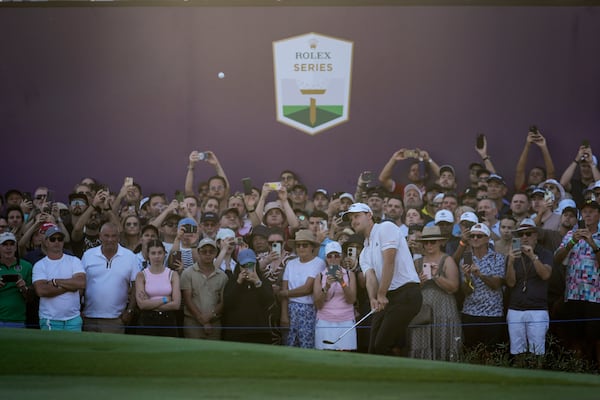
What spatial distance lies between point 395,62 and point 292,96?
1.57m

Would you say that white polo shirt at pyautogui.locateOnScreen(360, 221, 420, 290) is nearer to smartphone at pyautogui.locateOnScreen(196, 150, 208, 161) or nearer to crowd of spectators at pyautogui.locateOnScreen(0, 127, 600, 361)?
crowd of spectators at pyautogui.locateOnScreen(0, 127, 600, 361)

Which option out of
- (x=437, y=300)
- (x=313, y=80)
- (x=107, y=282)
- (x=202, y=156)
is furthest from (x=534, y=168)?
(x=107, y=282)

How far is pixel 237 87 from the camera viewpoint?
14.5 meters

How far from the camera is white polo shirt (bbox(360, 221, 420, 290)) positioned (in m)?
9.30

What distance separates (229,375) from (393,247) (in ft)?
11.4

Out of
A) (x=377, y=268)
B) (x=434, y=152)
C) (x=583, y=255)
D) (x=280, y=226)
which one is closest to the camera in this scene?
(x=377, y=268)

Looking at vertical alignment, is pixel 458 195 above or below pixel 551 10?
below

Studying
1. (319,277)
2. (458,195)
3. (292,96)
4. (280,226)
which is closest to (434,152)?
(458,195)

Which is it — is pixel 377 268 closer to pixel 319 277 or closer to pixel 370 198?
pixel 319 277

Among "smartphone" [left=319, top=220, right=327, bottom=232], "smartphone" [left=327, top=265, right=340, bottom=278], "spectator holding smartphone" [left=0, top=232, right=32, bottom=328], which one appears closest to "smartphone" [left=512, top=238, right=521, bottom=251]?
"smartphone" [left=327, top=265, right=340, bottom=278]

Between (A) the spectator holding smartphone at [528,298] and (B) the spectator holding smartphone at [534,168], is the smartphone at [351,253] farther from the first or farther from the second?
(B) the spectator holding smartphone at [534,168]

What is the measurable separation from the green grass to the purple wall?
25.9 ft

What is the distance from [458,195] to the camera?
44.0ft

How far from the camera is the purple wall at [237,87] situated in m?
14.4
